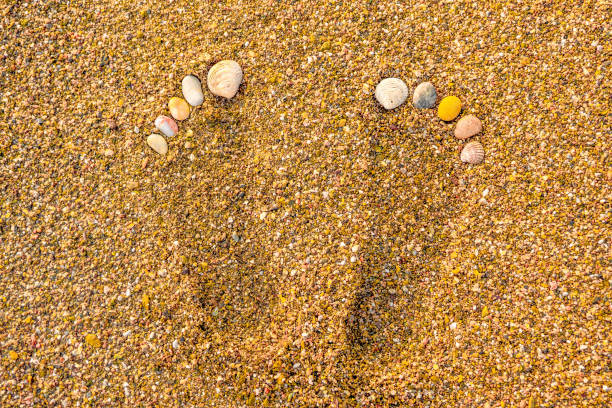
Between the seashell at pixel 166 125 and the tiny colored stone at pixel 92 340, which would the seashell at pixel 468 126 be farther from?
the tiny colored stone at pixel 92 340

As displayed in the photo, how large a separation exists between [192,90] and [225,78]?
0.17m

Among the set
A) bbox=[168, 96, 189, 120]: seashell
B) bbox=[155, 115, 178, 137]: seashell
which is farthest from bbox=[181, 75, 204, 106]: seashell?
bbox=[155, 115, 178, 137]: seashell

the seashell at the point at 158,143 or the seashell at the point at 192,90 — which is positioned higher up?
the seashell at the point at 192,90

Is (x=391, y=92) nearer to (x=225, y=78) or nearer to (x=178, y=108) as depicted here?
(x=225, y=78)

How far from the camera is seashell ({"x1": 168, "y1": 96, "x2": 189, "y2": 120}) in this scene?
1.94 m


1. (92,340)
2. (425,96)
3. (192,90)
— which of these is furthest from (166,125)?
(425,96)

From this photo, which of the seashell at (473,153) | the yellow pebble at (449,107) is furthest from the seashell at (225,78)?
the seashell at (473,153)

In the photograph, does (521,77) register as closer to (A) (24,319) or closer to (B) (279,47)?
(B) (279,47)

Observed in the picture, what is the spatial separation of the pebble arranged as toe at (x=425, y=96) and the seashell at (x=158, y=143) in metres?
1.17

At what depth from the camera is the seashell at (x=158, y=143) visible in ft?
6.37

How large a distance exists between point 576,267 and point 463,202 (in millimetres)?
489

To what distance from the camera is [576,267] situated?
1.63 metres

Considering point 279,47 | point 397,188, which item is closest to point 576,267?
point 397,188

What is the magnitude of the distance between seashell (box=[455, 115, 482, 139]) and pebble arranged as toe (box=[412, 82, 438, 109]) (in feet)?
0.50
